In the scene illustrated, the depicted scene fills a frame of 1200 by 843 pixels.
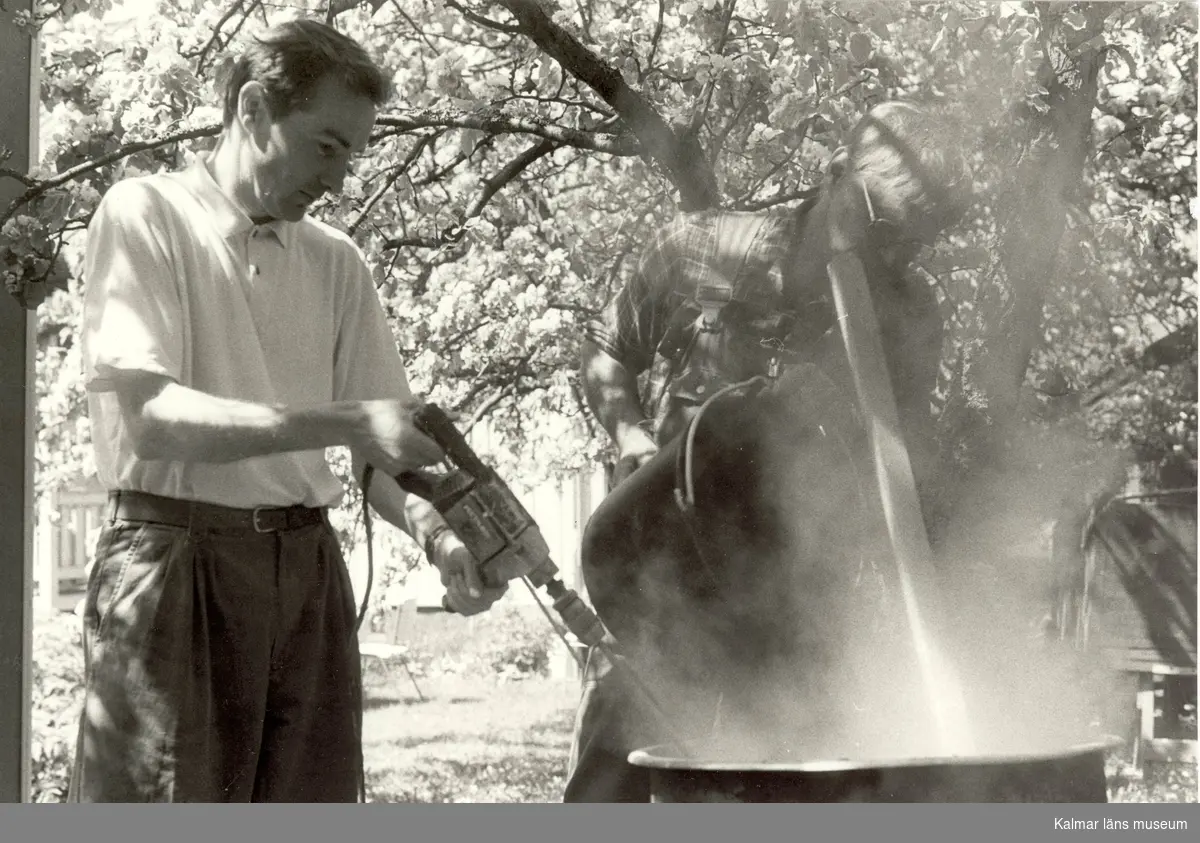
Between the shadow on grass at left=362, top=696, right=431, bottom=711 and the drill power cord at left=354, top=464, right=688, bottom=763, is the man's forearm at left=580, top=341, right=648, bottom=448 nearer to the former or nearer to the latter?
the drill power cord at left=354, top=464, right=688, bottom=763

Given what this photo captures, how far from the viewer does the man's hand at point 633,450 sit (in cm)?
262

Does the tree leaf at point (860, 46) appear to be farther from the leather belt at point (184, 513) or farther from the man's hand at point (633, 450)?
the leather belt at point (184, 513)

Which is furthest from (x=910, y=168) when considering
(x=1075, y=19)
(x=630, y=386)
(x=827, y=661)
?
(x=827, y=661)

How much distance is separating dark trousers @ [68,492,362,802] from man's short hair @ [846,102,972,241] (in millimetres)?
1206

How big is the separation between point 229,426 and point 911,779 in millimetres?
957

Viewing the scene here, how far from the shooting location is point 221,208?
1.92m

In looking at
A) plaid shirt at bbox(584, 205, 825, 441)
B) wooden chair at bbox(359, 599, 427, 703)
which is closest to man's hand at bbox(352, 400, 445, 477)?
plaid shirt at bbox(584, 205, 825, 441)

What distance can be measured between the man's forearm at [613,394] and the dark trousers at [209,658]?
89 centimetres

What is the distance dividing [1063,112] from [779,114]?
591 millimetres

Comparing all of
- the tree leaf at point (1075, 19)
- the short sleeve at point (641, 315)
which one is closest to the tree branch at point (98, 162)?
the short sleeve at point (641, 315)

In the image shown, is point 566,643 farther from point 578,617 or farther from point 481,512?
point 481,512

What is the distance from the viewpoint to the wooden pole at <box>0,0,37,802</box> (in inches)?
107
